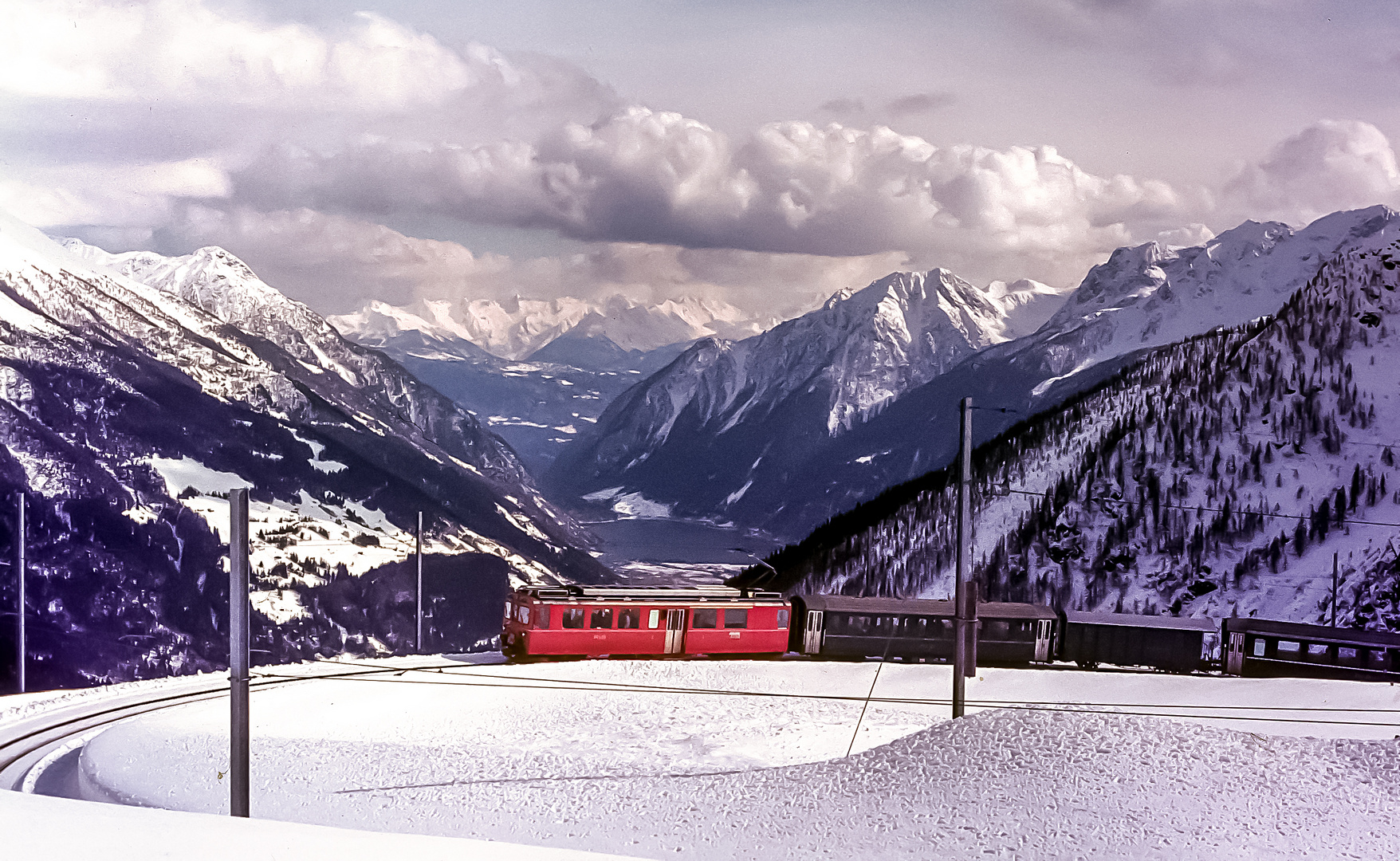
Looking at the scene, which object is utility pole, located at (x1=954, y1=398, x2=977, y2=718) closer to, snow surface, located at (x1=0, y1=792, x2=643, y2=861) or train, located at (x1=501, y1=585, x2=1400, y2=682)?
snow surface, located at (x1=0, y1=792, x2=643, y2=861)

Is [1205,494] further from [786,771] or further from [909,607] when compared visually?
[786,771]

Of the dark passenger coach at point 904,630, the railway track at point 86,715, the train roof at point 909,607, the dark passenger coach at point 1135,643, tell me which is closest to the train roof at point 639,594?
the dark passenger coach at point 904,630

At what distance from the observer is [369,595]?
195 metres

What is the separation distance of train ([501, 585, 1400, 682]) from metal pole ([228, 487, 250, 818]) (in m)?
29.7

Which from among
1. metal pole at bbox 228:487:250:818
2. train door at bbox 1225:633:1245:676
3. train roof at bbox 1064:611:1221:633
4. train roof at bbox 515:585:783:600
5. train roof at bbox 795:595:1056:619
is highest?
metal pole at bbox 228:487:250:818

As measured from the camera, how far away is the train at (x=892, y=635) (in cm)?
5222

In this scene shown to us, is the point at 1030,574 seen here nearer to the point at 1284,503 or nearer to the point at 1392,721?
the point at 1284,503

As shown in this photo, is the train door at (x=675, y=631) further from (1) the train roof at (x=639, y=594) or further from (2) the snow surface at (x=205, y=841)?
(2) the snow surface at (x=205, y=841)

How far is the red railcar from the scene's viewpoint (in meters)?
52.0

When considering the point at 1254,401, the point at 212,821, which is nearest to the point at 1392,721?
the point at 212,821

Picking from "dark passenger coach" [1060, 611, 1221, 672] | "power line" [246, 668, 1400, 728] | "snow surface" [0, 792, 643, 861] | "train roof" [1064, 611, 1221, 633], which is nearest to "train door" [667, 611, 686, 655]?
"power line" [246, 668, 1400, 728]

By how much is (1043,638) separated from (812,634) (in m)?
11.6

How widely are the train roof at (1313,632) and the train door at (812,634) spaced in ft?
65.5

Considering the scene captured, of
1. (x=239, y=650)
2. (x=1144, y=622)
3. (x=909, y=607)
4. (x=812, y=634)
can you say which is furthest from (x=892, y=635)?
(x=239, y=650)
